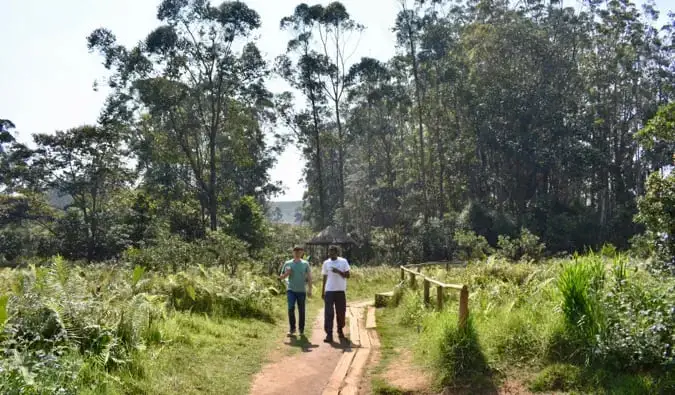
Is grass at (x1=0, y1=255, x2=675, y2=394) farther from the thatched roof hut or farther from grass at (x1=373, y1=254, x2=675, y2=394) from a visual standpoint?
the thatched roof hut

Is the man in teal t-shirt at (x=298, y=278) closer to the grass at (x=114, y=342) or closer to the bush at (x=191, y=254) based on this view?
the grass at (x=114, y=342)

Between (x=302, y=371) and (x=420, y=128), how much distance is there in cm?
3440

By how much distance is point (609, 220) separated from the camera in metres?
35.2

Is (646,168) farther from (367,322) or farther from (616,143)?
(367,322)

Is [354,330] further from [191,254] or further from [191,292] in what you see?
[191,254]

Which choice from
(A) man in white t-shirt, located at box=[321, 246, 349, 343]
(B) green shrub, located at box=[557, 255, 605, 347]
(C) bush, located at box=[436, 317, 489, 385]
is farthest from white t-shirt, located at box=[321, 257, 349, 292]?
(B) green shrub, located at box=[557, 255, 605, 347]

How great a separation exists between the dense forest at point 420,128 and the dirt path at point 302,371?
19065mm

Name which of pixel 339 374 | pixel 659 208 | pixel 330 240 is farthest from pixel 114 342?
pixel 330 240

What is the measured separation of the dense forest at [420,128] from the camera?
3212 centimetres

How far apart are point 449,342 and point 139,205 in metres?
29.1

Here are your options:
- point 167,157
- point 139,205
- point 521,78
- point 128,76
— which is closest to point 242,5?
point 128,76

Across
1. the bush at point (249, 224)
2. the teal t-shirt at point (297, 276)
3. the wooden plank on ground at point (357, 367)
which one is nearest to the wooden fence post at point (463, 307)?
the wooden plank on ground at point (357, 367)

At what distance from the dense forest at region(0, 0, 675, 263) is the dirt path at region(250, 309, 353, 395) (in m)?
19.1

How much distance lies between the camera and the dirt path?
6035mm
